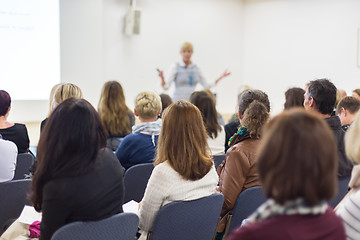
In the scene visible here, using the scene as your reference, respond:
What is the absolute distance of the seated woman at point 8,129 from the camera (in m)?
3.29

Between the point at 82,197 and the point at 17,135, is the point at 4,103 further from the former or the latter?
the point at 82,197

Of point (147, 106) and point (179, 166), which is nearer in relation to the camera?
point (179, 166)

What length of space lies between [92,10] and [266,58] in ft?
11.9

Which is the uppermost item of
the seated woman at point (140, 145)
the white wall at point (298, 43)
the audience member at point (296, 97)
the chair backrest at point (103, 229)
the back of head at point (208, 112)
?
the white wall at point (298, 43)

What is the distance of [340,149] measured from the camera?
8.77ft

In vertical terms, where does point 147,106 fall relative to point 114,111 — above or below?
above

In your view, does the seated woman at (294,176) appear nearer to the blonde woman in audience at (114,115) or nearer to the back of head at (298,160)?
the back of head at (298,160)

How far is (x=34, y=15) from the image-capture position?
5988mm

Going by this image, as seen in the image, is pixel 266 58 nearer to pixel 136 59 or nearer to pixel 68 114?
pixel 136 59

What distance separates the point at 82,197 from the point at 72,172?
0.10 m

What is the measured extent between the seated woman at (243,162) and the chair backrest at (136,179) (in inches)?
24.1

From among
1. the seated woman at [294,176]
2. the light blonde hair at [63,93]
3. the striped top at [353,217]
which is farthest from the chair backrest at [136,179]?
the seated woman at [294,176]

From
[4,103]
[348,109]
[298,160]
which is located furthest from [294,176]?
[4,103]

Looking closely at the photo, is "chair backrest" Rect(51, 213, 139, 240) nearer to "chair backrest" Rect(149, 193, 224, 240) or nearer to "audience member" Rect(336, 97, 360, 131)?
"chair backrest" Rect(149, 193, 224, 240)
